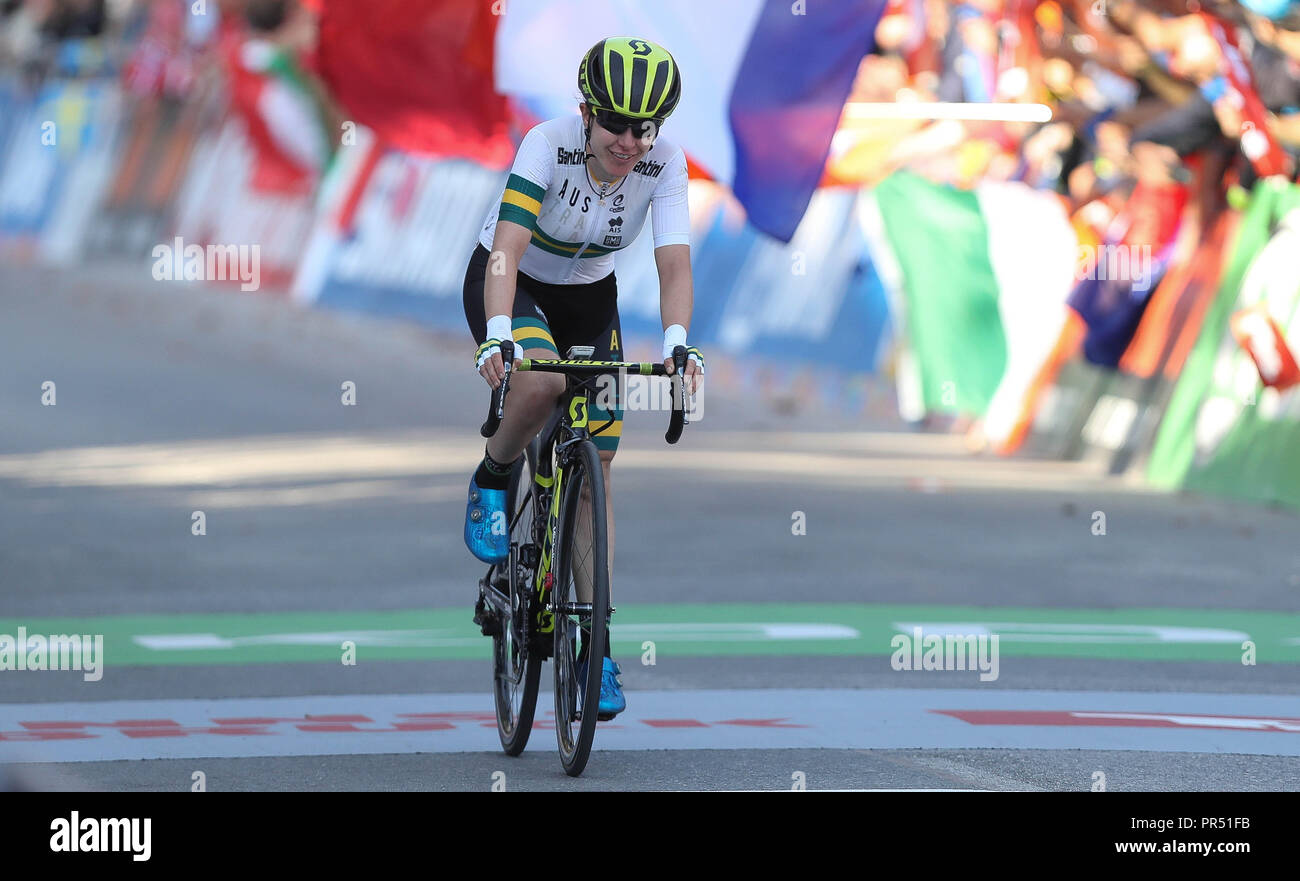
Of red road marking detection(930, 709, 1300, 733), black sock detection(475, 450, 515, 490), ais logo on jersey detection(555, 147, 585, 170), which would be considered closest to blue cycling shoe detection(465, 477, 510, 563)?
black sock detection(475, 450, 515, 490)

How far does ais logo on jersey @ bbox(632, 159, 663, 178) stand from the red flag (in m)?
12.1

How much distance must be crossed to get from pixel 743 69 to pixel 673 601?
17.6 feet

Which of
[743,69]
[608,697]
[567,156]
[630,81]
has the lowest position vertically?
[608,697]

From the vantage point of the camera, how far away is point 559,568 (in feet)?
20.4

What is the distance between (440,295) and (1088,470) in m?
10.9

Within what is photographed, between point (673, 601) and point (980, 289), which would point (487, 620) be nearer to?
point (673, 601)

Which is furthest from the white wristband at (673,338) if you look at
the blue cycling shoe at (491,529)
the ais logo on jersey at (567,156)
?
the blue cycling shoe at (491,529)

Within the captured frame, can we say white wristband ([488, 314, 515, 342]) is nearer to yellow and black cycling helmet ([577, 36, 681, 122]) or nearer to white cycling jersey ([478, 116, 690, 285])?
white cycling jersey ([478, 116, 690, 285])

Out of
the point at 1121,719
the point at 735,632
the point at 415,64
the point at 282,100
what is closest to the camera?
the point at 1121,719

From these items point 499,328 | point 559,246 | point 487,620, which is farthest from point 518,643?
point 559,246

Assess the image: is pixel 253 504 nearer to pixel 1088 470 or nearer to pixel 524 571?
pixel 1088 470

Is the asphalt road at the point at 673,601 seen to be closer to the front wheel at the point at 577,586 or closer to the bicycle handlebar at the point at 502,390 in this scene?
the front wheel at the point at 577,586
